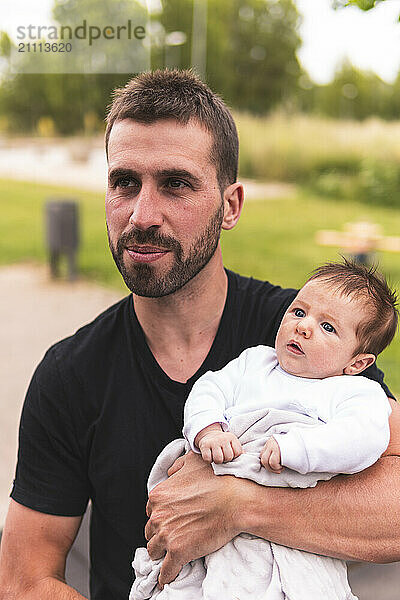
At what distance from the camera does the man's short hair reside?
175 cm

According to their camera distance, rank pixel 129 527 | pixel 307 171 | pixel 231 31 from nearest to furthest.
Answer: pixel 129 527 < pixel 307 171 < pixel 231 31

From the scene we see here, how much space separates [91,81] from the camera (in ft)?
77.2

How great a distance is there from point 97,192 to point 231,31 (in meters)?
13.3

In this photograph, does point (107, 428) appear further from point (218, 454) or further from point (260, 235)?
point (260, 235)

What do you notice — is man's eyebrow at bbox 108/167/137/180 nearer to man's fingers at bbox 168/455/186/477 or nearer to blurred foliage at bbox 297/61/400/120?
man's fingers at bbox 168/455/186/477

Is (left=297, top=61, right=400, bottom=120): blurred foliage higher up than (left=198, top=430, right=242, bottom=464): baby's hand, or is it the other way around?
(left=297, top=61, right=400, bottom=120): blurred foliage

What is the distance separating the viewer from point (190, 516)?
1.54 m

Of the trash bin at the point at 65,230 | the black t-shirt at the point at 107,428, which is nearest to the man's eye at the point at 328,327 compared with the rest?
the black t-shirt at the point at 107,428

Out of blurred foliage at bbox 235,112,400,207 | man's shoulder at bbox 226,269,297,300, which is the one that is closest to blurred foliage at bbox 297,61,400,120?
blurred foliage at bbox 235,112,400,207

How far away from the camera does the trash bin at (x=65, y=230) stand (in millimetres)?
9609

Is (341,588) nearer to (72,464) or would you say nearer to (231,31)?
(72,464)

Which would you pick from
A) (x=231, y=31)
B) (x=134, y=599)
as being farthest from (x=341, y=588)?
(x=231, y=31)

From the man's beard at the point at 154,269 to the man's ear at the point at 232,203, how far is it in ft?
0.48

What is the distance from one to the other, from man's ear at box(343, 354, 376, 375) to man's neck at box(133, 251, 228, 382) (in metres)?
0.41
